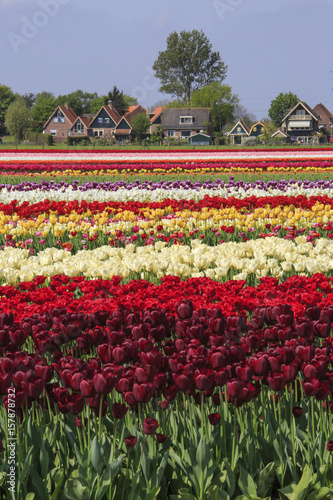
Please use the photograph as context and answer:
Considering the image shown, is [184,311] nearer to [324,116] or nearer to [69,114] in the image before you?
[69,114]

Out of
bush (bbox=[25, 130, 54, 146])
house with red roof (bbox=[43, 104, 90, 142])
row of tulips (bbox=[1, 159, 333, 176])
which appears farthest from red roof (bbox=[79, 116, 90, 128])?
row of tulips (bbox=[1, 159, 333, 176])

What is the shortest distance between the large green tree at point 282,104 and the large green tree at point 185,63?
26.7 m

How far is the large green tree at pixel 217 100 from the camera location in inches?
3364

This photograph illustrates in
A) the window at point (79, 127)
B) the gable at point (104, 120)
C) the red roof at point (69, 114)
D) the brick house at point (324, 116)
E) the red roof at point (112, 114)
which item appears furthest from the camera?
the brick house at point (324, 116)

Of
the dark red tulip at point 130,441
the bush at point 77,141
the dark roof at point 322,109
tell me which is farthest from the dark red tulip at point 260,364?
the dark roof at point 322,109

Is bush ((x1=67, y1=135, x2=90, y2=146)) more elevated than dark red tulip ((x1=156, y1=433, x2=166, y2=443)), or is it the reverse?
bush ((x1=67, y1=135, x2=90, y2=146))

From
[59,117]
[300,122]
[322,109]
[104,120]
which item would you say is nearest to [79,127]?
[59,117]

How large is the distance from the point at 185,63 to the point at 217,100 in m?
7.30

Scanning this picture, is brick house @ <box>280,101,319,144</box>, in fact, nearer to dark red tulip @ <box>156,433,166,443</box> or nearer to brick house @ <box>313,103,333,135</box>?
brick house @ <box>313,103,333,135</box>

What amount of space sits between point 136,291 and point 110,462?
211cm

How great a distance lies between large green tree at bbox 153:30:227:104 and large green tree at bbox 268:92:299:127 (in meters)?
26.7

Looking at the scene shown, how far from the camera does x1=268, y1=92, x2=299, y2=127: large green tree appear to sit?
112500 millimetres

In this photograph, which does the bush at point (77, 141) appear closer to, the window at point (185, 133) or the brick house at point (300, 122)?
the window at point (185, 133)

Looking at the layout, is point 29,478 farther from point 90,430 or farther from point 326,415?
point 326,415
